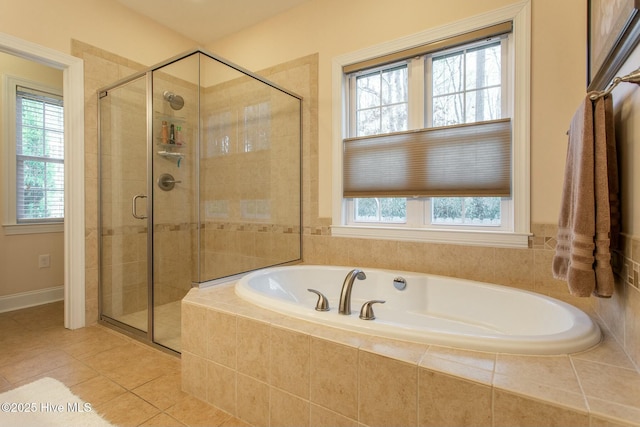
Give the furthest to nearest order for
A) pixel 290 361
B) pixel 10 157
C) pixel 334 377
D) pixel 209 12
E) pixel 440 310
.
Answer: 1. pixel 10 157
2. pixel 209 12
3. pixel 440 310
4. pixel 290 361
5. pixel 334 377

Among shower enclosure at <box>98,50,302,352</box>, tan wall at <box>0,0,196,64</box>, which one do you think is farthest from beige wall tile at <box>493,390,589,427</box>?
tan wall at <box>0,0,196,64</box>

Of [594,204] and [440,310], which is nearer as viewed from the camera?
[594,204]

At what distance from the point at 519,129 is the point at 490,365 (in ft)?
4.83

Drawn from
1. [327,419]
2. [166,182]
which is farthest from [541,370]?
[166,182]

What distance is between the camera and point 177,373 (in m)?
1.86

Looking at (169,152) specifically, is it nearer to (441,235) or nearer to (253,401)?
(253,401)

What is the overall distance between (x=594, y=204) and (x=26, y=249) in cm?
427

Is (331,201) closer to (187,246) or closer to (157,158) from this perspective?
(187,246)

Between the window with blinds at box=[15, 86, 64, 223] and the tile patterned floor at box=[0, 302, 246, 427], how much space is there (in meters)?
1.14

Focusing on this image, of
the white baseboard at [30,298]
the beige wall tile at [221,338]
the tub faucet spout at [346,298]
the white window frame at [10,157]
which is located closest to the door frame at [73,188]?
the white baseboard at [30,298]

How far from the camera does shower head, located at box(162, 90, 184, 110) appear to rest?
232 cm

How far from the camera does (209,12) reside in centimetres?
284

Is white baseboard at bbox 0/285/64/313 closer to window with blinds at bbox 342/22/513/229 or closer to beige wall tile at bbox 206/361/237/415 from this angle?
beige wall tile at bbox 206/361/237/415

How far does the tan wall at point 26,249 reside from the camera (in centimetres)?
292
